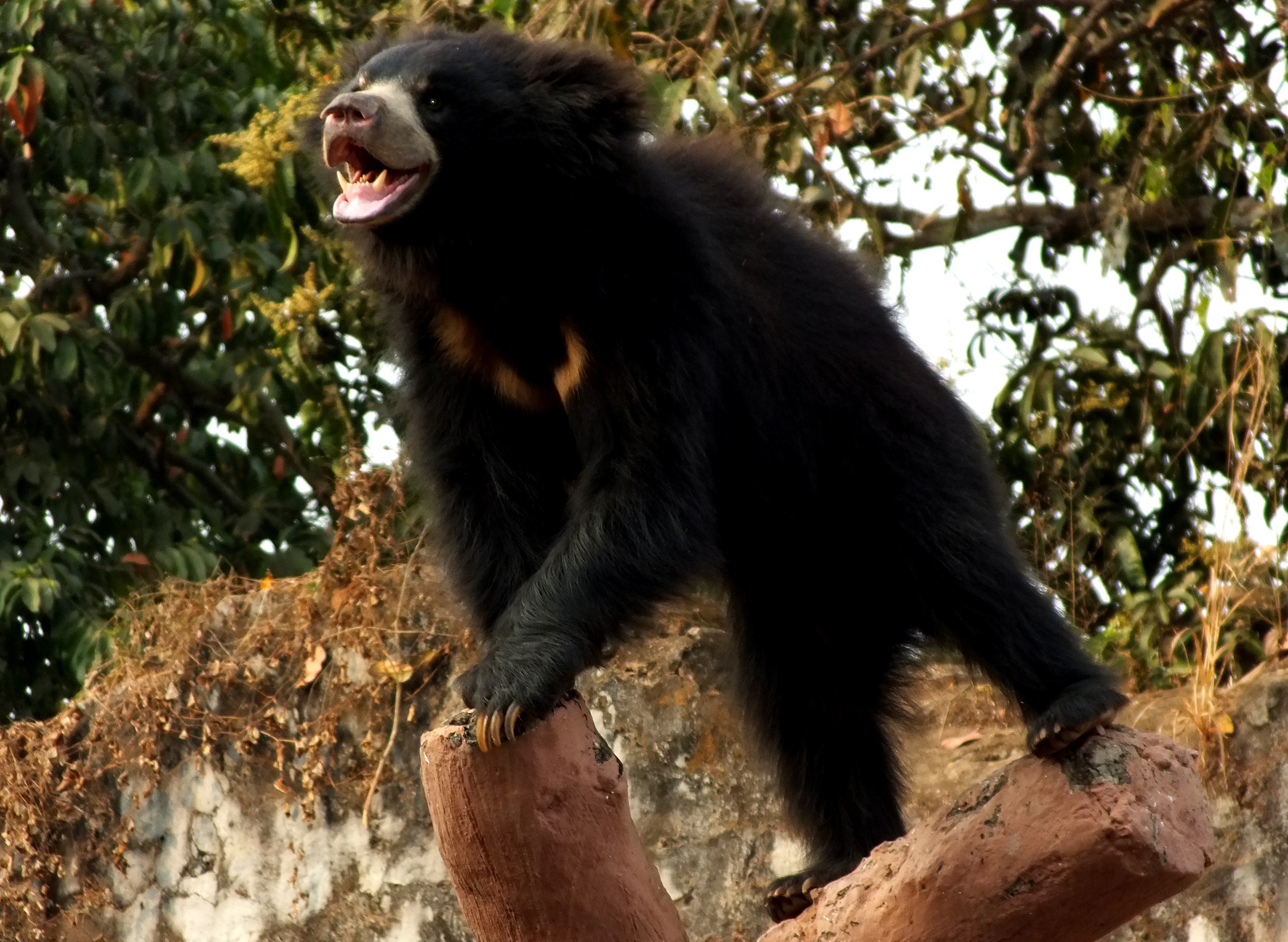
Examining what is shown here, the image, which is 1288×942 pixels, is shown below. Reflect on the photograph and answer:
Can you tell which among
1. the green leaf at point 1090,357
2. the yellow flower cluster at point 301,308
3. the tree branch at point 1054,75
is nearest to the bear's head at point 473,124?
the yellow flower cluster at point 301,308

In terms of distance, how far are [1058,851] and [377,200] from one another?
68.7 inches

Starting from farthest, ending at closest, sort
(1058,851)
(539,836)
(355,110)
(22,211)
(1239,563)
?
(22,211) < (1239,563) < (355,110) < (539,836) < (1058,851)

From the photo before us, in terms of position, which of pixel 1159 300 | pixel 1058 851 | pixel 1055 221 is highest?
pixel 1055 221

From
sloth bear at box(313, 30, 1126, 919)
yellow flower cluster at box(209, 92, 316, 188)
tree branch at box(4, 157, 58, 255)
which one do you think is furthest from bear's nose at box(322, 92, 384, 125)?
tree branch at box(4, 157, 58, 255)

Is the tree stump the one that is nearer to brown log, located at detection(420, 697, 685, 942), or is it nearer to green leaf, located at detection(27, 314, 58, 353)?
brown log, located at detection(420, 697, 685, 942)

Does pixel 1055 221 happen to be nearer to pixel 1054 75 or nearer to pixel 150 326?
pixel 1054 75

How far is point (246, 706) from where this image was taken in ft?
18.4

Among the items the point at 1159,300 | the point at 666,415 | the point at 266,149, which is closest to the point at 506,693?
the point at 666,415

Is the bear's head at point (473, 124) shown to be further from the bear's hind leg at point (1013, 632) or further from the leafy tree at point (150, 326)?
the leafy tree at point (150, 326)

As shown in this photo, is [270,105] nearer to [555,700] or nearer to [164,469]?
[164,469]

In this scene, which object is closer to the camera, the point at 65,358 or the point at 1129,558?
the point at 1129,558

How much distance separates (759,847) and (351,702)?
1420 mm

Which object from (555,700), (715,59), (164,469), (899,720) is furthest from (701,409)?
(164,469)

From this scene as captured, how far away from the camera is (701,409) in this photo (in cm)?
335
